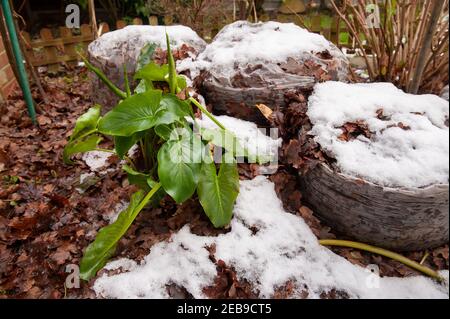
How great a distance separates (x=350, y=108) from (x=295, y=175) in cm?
43

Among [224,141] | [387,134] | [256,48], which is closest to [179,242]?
[224,141]

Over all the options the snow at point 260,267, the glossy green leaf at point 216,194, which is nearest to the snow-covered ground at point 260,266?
the snow at point 260,267

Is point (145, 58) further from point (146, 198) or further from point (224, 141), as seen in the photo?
point (146, 198)

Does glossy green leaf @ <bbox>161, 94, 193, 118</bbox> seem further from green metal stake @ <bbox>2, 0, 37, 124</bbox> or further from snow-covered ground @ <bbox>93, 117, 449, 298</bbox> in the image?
green metal stake @ <bbox>2, 0, 37, 124</bbox>

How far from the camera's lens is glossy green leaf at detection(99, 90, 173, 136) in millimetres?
1354

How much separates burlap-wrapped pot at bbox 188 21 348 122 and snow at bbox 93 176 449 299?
681mm

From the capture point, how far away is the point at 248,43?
2102 millimetres

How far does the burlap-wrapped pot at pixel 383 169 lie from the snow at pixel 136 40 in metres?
1.14

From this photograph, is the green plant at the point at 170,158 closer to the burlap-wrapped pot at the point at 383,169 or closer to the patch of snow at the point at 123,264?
the patch of snow at the point at 123,264

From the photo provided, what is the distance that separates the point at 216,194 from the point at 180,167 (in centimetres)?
23

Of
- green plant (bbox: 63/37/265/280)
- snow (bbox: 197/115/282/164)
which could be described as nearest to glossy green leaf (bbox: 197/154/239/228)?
green plant (bbox: 63/37/265/280)

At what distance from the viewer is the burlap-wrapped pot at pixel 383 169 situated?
1243 mm

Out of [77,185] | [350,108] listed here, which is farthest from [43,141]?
[350,108]

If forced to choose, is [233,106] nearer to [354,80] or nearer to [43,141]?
[354,80]
